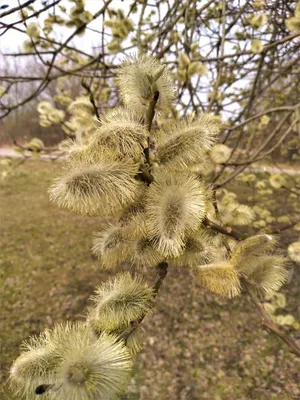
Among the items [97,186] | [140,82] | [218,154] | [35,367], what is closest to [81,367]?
[35,367]

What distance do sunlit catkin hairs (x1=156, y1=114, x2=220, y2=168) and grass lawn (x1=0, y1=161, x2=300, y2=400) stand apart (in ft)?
7.96

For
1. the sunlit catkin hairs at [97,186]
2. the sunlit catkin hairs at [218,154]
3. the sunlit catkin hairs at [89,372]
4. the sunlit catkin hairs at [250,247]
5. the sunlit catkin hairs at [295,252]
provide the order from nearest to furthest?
the sunlit catkin hairs at [89,372] < the sunlit catkin hairs at [97,186] < the sunlit catkin hairs at [250,247] < the sunlit catkin hairs at [218,154] < the sunlit catkin hairs at [295,252]

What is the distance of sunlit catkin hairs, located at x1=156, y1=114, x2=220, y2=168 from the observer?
0.67m

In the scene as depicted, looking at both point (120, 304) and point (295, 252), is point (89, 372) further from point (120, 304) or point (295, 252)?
point (295, 252)

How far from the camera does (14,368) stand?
59 cm

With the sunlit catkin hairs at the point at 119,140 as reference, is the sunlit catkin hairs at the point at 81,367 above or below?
below

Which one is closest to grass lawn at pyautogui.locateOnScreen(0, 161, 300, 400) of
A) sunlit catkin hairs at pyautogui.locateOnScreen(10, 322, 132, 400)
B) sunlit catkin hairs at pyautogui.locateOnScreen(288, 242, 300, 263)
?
sunlit catkin hairs at pyautogui.locateOnScreen(288, 242, 300, 263)

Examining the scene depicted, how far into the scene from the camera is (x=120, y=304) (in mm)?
666

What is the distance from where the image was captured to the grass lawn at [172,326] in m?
2.93

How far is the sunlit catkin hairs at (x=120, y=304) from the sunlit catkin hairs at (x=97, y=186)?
0.63 ft

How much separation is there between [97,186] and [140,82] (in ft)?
0.78

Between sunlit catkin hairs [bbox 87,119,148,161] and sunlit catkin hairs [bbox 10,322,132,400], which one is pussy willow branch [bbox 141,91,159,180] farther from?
sunlit catkin hairs [bbox 10,322,132,400]

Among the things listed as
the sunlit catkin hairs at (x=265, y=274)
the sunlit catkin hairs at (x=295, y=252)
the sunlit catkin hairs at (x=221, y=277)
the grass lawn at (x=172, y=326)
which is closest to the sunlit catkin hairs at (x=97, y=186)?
the sunlit catkin hairs at (x=221, y=277)

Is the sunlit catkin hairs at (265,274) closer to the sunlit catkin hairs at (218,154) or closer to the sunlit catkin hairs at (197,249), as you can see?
the sunlit catkin hairs at (197,249)
